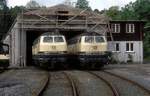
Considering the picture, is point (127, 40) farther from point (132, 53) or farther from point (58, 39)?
point (58, 39)

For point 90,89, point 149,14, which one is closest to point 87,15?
point 90,89

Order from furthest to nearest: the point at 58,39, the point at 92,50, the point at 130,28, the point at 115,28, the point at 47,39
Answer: the point at 130,28 < the point at 115,28 < the point at 58,39 < the point at 47,39 < the point at 92,50

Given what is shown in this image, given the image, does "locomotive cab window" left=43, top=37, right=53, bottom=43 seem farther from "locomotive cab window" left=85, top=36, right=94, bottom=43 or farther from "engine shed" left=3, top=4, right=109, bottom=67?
"engine shed" left=3, top=4, right=109, bottom=67

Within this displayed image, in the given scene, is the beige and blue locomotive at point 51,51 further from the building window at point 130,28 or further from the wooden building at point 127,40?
the building window at point 130,28

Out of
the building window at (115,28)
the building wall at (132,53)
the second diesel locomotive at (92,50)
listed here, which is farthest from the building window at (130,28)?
the second diesel locomotive at (92,50)

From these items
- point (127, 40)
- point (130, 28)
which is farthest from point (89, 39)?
point (130, 28)

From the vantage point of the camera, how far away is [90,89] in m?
20.0

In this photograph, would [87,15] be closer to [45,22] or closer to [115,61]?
[45,22]

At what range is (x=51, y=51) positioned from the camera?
36.5 m

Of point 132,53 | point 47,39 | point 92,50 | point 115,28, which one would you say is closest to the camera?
point 92,50

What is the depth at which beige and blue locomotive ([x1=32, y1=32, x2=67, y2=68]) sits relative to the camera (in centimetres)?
3619

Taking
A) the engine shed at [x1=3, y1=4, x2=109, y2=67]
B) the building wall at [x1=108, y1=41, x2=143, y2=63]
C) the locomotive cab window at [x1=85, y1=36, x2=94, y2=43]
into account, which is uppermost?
the engine shed at [x1=3, y1=4, x2=109, y2=67]

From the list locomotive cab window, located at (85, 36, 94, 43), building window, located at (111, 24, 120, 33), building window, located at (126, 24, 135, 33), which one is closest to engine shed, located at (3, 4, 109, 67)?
locomotive cab window, located at (85, 36, 94, 43)

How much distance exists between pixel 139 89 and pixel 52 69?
64.4 feet
